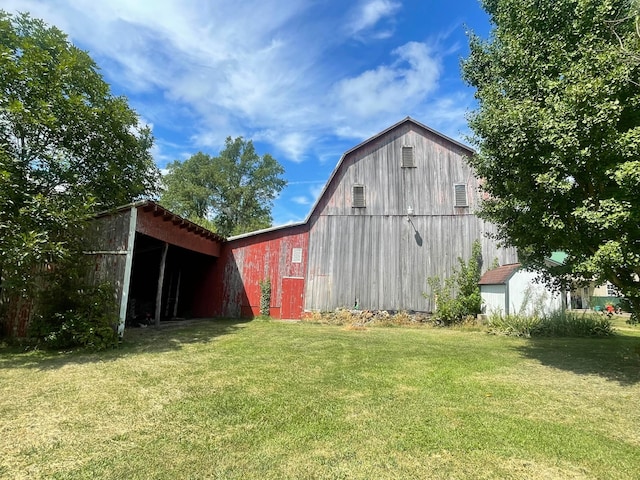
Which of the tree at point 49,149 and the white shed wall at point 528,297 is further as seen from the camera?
the white shed wall at point 528,297

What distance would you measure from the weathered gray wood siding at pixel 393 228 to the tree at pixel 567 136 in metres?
6.84

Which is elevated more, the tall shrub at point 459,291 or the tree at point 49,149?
the tree at point 49,149

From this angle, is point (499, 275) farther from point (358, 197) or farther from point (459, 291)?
point (358, 197)

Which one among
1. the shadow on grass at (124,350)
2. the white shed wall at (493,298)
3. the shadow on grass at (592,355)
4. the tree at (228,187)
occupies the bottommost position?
the shadow on grass at (124,350)

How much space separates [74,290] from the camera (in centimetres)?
800

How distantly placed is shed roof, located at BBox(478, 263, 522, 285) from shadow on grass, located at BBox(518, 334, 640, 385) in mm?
2661

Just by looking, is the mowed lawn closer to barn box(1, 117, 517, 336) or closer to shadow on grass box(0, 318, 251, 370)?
shadow on grass box(0, 318, 251, 370)

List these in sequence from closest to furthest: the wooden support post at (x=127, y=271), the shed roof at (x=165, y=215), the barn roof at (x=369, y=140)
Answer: the wooden support post at (x=127, y=271) < the shed roof at (x=165, y=215) < the barn roof at (x=369, y=140)

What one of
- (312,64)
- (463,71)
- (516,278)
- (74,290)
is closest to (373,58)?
(312,64)

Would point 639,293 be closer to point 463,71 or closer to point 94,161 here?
point 463,71

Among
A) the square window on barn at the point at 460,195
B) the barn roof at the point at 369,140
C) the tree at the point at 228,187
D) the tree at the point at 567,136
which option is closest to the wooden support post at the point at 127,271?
the barn roof at the point at 369,140

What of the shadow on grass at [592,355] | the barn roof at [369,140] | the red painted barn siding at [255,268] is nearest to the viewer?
the shadow on grass at [592,355]

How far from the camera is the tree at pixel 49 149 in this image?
23.1 feet

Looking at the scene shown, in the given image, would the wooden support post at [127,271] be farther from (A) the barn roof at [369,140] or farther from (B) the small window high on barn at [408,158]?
(B) the small window high on barn at [408,158]
